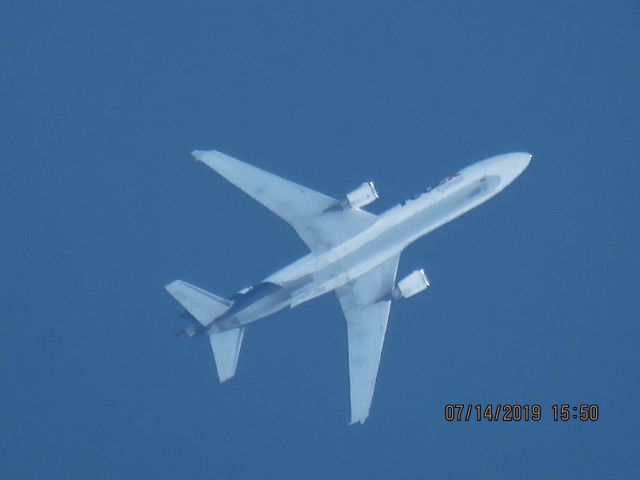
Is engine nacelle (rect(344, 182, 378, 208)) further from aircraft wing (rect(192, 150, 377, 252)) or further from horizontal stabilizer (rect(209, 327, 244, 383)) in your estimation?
horizontal stabilizer (rect(209, 327, 244, 383))

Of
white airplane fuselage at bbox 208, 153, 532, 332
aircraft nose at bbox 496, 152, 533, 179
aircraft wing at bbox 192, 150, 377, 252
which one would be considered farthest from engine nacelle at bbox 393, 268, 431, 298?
aircraft nose at bbox 496, 152, 533, 179

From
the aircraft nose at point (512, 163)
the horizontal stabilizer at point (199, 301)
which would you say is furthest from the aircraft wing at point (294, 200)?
the aircraft nose at point (512, 163)

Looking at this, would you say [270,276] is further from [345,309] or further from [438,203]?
[438,203]

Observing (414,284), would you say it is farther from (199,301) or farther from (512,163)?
(199,301)

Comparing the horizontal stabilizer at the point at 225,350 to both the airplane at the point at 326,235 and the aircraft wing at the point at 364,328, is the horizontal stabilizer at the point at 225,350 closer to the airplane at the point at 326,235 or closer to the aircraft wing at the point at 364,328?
the airplane at the point at 326,235

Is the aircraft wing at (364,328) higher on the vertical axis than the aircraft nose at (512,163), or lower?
lower

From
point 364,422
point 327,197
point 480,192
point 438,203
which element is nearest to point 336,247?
point 327,197

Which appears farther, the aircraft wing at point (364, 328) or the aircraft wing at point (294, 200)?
the aircraft wing at point (364, 328)
